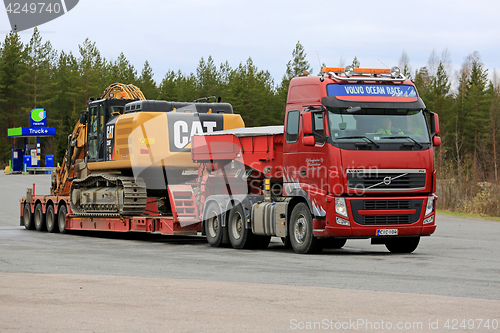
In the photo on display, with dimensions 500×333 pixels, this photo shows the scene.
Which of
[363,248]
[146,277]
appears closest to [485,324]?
[146,277]

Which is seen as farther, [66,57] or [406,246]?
[66,57]

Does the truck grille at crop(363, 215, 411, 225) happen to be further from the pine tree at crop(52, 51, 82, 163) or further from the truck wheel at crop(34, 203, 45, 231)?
the pine tree at crop(52, 51, 82, 163)

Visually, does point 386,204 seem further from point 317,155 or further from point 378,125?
point 317,155

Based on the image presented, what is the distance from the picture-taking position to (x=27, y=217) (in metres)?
27.1

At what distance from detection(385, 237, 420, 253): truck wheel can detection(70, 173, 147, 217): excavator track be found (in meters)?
7.72

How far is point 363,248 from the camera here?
18125 mm

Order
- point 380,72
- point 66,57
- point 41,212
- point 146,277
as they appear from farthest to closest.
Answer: point 66,57 → point 41,212 → point 380,72 → point 146,277

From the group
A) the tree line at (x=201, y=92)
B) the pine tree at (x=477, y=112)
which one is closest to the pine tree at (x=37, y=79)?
the tree line at (x=201, y=92)

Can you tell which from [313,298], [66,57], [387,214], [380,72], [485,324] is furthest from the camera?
[66,57]

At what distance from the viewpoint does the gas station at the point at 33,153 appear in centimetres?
7519

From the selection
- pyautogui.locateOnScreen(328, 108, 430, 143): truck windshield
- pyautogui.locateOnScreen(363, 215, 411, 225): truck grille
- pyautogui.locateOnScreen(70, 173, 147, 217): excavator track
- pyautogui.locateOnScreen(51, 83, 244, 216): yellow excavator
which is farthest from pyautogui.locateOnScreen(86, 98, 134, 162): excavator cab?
pyautogui.locateOnScreen(363, 215, 411, 225): truck grille

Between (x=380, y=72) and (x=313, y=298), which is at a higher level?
(x=380, y=72)

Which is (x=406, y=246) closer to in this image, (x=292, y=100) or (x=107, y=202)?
(x=292, y=100)

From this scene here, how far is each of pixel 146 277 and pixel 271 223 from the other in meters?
5.45
